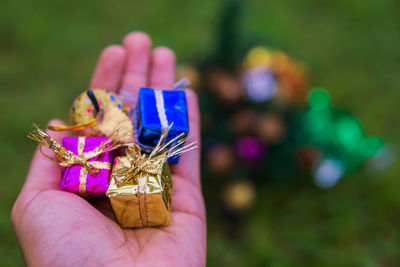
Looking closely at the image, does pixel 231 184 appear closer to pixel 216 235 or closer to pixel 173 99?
pixel 216 235

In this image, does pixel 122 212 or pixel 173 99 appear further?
pixel 173 99

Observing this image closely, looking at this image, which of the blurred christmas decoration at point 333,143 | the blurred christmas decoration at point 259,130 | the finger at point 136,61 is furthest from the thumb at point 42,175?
the blurred christmas decoration at point 333,143

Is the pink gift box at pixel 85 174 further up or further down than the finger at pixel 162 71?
further down

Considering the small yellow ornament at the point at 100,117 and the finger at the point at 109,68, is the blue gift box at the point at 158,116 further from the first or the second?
the finger at the point at 109,68

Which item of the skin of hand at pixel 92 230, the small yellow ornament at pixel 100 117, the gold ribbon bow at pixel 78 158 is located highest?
the small yellow ornament at pixel 100 117

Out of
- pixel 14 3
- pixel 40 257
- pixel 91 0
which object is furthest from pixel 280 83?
pixel 14 3

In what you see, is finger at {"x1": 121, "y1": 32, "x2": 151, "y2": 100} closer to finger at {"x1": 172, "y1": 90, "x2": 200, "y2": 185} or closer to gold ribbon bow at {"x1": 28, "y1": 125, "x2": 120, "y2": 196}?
finger at {"x1": 172, "y1": 90, "x2": 200, "y2": 185}

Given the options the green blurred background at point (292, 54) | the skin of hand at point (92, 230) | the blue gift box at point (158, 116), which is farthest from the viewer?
the green blurred background at point (292, 54)
